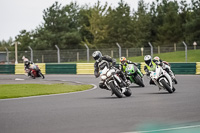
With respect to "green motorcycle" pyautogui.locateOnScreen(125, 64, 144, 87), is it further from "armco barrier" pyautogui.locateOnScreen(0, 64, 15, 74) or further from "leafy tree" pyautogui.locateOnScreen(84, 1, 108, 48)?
"leafy tree" pyautogui.locateOnScreen(84, 1, 108, 48)

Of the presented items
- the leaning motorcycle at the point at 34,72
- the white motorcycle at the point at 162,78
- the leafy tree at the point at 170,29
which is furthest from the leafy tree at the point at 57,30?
the white motorcycle at the point at 162,78

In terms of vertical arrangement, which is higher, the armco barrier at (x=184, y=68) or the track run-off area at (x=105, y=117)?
the armco barrier at (x=184, y=68)

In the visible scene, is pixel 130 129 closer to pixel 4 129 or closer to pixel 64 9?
pixel 4 129

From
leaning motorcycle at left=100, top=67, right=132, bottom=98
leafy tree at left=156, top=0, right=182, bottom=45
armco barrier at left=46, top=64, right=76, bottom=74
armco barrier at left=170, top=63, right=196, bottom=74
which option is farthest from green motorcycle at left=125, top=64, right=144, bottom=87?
leafy tree at left=156, top=0, right=182, bottom=45

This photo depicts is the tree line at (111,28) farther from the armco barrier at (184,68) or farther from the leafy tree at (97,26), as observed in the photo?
the armco barrier at (184,68)

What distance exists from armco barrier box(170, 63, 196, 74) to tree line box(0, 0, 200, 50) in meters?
38.2

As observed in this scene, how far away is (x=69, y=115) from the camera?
9.59m

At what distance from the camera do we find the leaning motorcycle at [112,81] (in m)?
13.3

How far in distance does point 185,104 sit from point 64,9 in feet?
210

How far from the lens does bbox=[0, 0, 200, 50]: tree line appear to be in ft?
224

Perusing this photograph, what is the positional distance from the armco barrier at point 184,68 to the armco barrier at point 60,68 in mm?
6658

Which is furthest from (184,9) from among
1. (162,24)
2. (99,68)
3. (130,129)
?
(130,129)

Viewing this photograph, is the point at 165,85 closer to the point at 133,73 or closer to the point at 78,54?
the point at 133,73

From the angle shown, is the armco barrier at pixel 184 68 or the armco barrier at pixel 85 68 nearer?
the armco barrier at pixel 184 68
